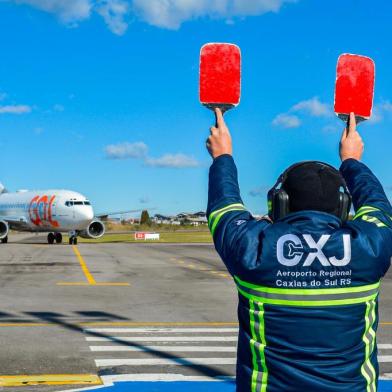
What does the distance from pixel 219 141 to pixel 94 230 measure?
4659cm

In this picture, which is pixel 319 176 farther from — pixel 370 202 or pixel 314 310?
pixel 314 310

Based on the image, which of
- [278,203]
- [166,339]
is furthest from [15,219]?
[278,203]

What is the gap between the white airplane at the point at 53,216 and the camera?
46.0 meters

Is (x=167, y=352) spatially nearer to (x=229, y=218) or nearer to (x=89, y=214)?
(x=229, y=218)

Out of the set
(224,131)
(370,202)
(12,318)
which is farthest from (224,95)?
(12,318)

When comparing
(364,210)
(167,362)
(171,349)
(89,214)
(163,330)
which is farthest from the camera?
(89,214)

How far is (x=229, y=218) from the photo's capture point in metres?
2.71

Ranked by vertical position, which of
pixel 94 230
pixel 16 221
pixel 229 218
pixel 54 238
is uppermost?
pixel 229 218

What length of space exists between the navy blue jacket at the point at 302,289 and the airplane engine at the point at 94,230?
151 ft

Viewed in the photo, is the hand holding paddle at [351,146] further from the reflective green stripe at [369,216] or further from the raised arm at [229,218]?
the raised arm at [229,218]

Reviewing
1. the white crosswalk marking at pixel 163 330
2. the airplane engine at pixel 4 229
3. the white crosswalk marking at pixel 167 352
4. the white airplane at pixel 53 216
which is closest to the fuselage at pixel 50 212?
the white airplane at pixel 53 216

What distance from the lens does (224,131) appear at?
9.77ft

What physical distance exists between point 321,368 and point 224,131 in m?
1.08

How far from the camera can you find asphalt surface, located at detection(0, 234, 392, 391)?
26.9ft
